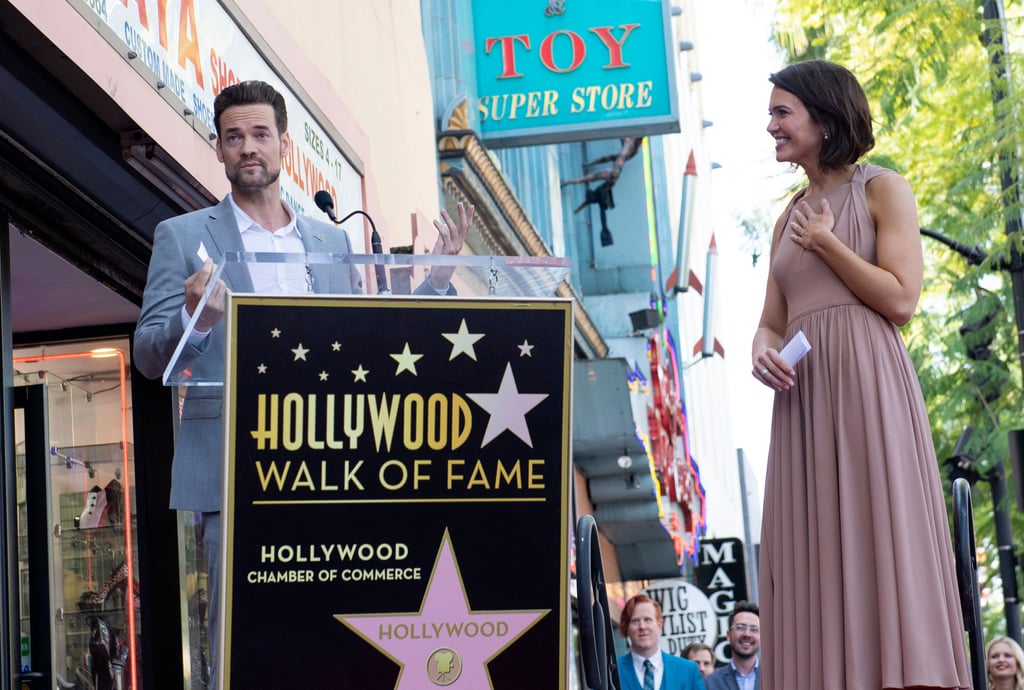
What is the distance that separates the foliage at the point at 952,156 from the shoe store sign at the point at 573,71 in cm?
→ 224

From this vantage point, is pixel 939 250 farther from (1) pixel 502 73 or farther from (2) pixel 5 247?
(2) pixel 5 247

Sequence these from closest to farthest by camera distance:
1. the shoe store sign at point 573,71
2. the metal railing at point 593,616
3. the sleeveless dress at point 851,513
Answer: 1. the sleeveless dress at point 851,513
2. the metal railing at point 593,616
3. the shoe store sign at point 573,71

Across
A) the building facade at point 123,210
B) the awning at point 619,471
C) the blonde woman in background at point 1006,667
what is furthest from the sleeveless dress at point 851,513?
Answer: the awning at point 619,471

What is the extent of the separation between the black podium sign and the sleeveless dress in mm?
662

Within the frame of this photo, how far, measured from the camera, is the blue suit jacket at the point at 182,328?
3912 mm

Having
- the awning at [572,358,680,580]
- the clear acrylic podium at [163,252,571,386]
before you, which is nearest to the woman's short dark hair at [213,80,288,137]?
the clear acrylic podium at [163,252,571,386]

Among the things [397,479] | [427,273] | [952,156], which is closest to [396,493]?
[397,479]

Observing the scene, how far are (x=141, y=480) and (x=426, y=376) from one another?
15.3 ft

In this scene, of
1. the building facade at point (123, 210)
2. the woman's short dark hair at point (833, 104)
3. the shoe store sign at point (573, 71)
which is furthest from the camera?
the shoe store sign at point (573, 71)

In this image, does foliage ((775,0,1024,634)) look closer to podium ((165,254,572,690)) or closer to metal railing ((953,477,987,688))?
metal railing ((953,477,987,688))

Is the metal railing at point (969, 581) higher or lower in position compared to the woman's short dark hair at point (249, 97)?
lower

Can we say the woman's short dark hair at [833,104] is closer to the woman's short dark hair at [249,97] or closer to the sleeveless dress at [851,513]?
the sleeveless dress at [851,513]

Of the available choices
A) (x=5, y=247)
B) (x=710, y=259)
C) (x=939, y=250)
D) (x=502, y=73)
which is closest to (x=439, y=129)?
(x=502, y=73)

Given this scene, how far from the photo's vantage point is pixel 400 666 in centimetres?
378
